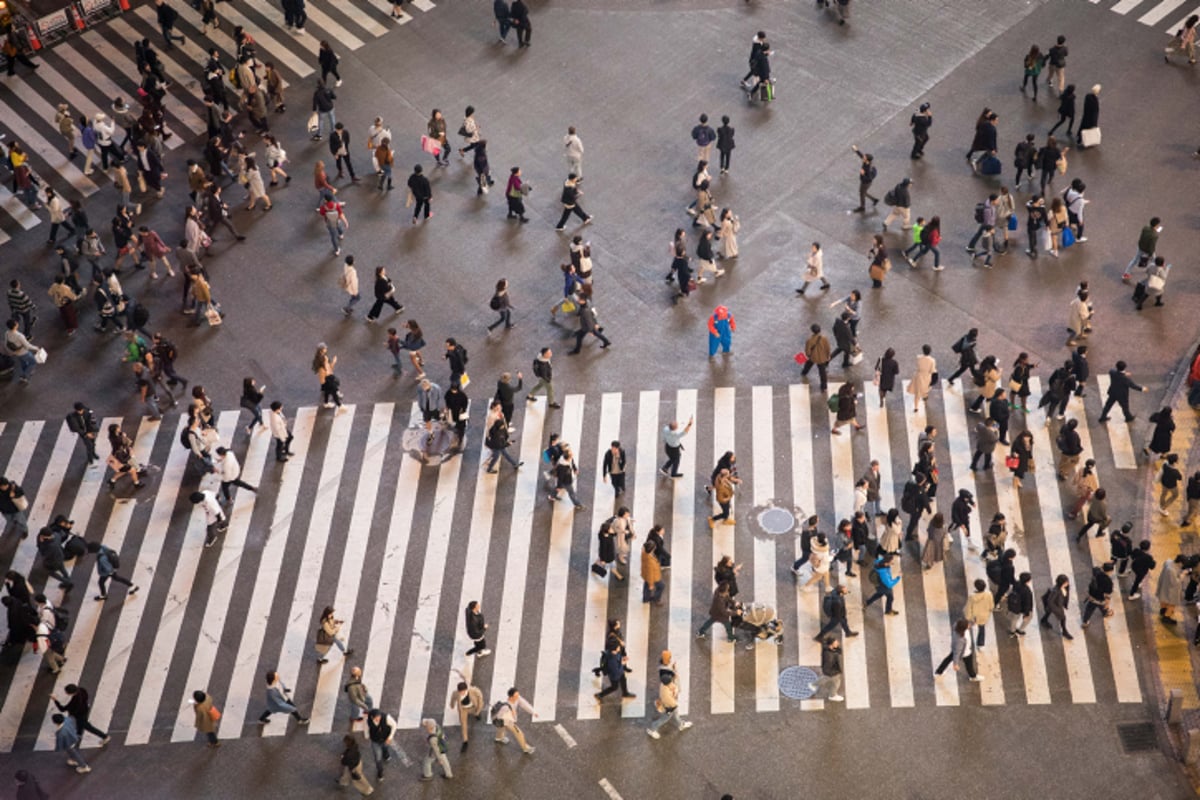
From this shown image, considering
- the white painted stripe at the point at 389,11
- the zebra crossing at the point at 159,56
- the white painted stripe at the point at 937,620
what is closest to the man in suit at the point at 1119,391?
the white painted stripe at the point at 937,620

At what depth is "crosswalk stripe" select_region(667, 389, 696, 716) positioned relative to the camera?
2942 centimetres

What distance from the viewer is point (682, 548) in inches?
1237

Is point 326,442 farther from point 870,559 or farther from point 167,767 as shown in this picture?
point 870,559

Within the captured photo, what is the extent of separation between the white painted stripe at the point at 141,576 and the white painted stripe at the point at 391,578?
15.7 feet

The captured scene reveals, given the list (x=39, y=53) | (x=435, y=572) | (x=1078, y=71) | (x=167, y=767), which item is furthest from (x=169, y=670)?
(x=1078, y=71)

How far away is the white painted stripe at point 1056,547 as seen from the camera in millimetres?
28547

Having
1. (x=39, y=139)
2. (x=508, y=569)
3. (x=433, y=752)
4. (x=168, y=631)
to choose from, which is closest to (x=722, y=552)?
(x=508, y=569)

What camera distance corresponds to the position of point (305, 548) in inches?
1264

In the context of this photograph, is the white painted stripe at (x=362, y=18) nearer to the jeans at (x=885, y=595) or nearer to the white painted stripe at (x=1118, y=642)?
the jeans at (x=885, y=595)

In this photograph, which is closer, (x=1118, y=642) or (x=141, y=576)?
(x=1118, y=642)

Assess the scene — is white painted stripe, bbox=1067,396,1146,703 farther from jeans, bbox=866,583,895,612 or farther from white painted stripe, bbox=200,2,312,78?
white painted stripe, bbox=200,2,312,78

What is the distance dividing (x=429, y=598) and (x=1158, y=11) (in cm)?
2823

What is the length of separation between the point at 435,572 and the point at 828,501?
27.0ft

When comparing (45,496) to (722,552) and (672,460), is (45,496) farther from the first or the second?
(722,552)
